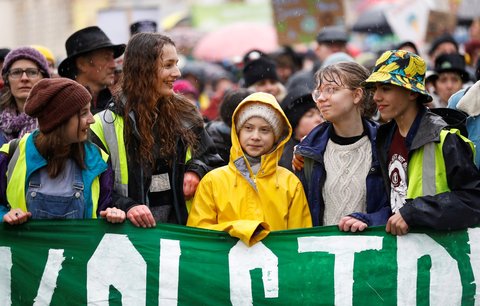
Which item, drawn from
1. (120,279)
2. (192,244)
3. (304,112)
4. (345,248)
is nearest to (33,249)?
(120,279)

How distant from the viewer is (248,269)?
19.2 ft

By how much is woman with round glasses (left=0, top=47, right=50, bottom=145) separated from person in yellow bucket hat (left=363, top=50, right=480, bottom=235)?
7.95 ft

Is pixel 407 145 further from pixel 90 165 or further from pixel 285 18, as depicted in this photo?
pixel 285 18

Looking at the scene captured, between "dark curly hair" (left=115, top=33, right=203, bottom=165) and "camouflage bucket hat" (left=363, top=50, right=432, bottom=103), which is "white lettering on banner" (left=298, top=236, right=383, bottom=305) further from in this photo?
"dark curly hair" (left=115, top=33, right=203, bottom=165)

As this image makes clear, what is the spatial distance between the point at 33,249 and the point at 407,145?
213cm

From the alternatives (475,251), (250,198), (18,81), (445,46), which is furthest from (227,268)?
(445,46)

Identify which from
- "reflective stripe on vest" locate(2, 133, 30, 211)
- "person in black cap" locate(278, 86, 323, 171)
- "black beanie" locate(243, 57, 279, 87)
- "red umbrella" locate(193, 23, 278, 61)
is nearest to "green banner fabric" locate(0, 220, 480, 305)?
"reflective stripe on vest" locate(2, 133, 30, 211)

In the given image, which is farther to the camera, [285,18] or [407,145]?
[285,18]

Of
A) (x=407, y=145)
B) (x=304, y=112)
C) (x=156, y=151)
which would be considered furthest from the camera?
(x=304, y=112)

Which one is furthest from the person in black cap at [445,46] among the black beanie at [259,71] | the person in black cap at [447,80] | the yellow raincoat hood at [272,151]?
the yellow raincoat hood at [272,151]

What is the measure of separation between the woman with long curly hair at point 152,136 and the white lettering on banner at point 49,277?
492mm

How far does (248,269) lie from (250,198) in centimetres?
44

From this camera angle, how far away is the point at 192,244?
5.90m

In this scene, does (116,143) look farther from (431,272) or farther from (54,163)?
(431,272)
